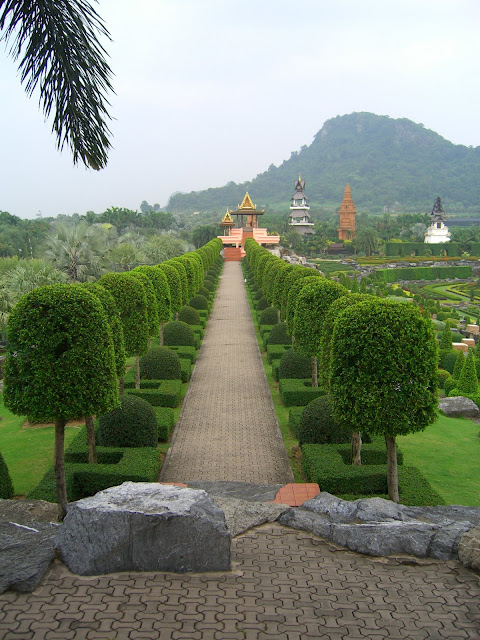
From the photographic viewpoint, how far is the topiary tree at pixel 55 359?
869 cm

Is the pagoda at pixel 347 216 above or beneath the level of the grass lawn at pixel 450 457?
above

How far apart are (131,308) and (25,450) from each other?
14.4 ft

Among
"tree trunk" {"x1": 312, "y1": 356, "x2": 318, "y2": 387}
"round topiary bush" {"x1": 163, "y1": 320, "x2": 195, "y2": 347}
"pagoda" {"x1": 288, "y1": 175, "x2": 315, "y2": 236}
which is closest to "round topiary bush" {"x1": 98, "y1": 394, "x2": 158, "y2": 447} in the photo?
"tree trunk" {"x1": 312, "y1": 356, "x2": 318, "y2": 387}

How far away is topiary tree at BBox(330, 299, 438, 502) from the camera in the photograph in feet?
29.3

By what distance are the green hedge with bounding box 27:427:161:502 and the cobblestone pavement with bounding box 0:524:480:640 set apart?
12.4ft

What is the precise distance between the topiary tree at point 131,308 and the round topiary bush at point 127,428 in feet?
8.12

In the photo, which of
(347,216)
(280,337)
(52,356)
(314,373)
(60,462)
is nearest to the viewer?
(52,356)

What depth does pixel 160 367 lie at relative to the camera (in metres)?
17.3

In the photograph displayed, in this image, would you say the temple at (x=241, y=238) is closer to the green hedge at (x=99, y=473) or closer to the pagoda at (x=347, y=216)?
the pagoda at (x=347, y=216)

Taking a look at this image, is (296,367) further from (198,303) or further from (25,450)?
(198,303)

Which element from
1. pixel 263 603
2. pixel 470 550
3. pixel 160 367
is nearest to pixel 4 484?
pixel 263 603

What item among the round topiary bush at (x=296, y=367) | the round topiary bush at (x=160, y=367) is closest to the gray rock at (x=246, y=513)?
the round topiary bush at (x=296, y=367)

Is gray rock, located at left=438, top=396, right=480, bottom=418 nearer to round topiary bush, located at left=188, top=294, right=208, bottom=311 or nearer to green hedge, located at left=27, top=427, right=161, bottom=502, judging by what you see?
green hedge, located at left=27, top=427, right=161, bottom=502

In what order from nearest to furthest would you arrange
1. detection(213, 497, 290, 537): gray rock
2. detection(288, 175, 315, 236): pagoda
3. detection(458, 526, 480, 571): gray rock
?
detection(458, 526, 480, 571): gray rock < detection(213, 497, 290, 537): gray rock < detection(288, 175, 315, 236): pagoda
